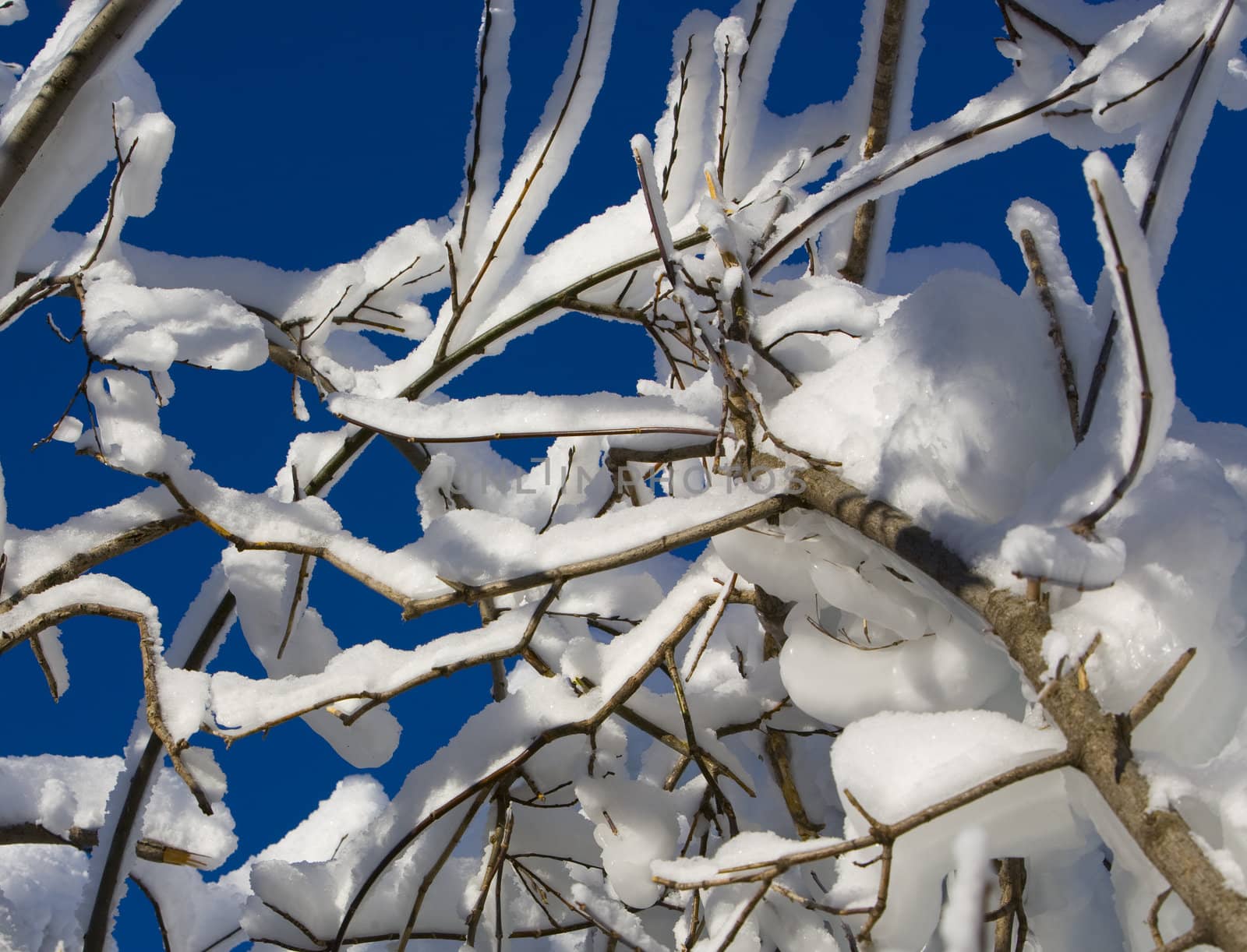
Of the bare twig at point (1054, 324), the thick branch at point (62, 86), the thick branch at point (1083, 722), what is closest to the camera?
the thick branch at point (1083, 722)

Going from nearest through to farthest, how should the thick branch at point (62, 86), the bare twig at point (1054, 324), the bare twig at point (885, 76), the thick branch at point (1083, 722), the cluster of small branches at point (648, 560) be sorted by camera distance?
the thick branch at point (1083, 722) < the cluster of small branches at point (648, 560) < the bare twig at point (1054, 324) < the thick branch at point (62, 86) < the bare twig at point (885, 76)

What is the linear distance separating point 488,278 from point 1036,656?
1070 mm

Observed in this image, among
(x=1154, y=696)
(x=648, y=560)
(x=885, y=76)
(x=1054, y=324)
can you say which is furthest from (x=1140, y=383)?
(x=885, y=76)

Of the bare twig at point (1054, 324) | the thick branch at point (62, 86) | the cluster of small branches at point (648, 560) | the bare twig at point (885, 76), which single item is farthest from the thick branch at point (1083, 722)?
the thick branch at point (62, 86)

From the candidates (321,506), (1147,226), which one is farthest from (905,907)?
(321,506)

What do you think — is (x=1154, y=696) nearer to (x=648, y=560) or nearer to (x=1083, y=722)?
(x=1083, y=722)

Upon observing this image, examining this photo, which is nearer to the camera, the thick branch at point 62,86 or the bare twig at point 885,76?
the thick branch at point 62,86

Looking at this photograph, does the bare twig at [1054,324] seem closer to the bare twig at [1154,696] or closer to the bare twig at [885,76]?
the bare twig at [1154,696]

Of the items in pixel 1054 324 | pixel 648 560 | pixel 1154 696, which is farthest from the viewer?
pixel 648 560

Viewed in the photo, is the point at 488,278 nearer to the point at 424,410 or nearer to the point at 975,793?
the point at 424,410

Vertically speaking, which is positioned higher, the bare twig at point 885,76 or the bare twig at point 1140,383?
the bare twig at point 885,76

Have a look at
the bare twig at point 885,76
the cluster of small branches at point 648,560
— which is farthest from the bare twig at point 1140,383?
the bare twig at point 885,76

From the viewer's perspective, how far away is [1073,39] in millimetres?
1161

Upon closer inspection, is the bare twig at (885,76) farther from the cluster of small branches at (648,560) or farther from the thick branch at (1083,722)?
the thick branch at (1083,722)
